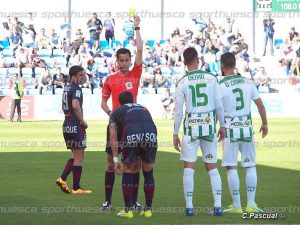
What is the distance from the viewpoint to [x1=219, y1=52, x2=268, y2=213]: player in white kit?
12.2 metres

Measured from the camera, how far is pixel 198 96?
11836 mm

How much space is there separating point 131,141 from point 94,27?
36.3 meters

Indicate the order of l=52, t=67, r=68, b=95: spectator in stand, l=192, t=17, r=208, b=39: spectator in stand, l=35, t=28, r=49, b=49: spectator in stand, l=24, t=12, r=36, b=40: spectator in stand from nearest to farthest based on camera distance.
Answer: l=52, t=67, r=68, b=95: spectator in stand, l=35, t=28, r=49, b=49: spectator in stand, l=24, t=12, r=36, b=40: spectator in stand, l=192, t=17, r=208, b=39: spectator in stand

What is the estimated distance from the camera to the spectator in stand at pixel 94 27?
156 ft

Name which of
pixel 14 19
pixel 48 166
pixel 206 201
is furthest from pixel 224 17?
pixel 206 201

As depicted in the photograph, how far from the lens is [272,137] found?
1168 inches

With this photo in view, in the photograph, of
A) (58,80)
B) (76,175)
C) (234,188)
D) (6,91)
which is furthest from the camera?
(58,80)

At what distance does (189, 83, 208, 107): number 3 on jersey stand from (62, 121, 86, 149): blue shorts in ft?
11.8

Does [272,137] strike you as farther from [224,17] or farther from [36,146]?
[224,17]

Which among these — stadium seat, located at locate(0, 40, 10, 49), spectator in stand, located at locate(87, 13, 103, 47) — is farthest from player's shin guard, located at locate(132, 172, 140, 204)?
spectator in stand, located at locate(87, 13, 103, 47)

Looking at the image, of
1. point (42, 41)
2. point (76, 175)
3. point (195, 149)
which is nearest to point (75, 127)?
point (76, 175)

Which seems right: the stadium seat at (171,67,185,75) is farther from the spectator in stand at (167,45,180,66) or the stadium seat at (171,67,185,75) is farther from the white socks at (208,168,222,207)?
the white socks at (208,168,222,207)

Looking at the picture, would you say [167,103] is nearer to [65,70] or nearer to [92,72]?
[92,72]

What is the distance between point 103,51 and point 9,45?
16.3 feet
